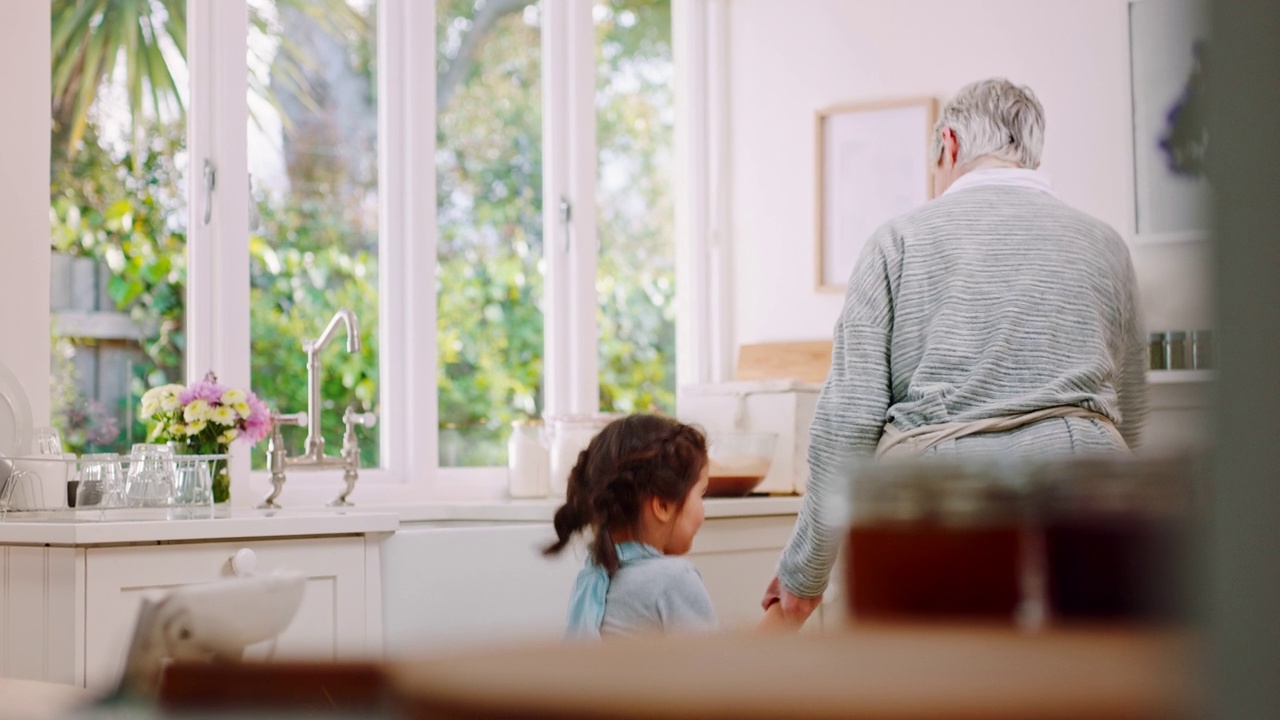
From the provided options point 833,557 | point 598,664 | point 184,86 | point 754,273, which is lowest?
point 833,557

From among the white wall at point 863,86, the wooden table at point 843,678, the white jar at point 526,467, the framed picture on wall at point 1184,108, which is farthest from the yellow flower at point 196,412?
the framed picture on wall at point 1184,108

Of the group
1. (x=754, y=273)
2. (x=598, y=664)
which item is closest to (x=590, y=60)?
(x=754, y=273)

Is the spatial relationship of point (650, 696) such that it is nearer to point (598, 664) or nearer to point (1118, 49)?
point (598, 664)

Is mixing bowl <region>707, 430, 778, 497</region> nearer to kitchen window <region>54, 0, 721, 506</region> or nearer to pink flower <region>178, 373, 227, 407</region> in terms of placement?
kitchen window <region>54, 0, 721, 506</region>

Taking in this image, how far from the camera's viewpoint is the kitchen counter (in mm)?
2145

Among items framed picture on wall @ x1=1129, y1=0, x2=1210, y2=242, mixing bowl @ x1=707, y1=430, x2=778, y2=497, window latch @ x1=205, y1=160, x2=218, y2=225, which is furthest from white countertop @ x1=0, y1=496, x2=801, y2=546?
framed picture on wall @ x1=1129, y1=0, x2=1210, y2=242

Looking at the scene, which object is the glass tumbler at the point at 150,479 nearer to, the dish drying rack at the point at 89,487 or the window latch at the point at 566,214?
the dish drying rack at the point at 89,487

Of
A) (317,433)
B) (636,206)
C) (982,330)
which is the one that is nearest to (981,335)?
(982,330)

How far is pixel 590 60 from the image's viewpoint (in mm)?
3756

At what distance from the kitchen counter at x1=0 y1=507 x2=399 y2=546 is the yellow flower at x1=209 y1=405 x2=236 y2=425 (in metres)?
0.21

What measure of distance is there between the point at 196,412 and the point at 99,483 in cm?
35

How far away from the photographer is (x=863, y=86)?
373 centimetres

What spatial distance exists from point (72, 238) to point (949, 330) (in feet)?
5.95

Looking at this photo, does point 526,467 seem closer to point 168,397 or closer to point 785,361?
point 785,361
